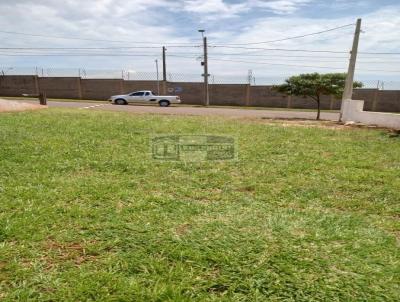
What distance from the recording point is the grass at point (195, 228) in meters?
2.43

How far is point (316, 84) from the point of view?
17.3 meters

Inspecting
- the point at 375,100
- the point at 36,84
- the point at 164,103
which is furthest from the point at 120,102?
the point at 375,100

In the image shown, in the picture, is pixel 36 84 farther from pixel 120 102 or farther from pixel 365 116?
pixel 365 116

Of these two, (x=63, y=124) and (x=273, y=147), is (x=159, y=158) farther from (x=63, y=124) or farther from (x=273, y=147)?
(x=63, y=124)

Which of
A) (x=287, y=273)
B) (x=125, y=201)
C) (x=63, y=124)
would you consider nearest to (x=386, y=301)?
(x=287, y=273)

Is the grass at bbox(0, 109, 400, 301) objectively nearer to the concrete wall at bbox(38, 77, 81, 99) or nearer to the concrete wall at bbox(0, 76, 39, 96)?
the concrete wall at bbox(38, 77, 81, 99)

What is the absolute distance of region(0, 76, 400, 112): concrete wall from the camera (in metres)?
31.6

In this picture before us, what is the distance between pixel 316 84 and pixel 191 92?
58.1 ft

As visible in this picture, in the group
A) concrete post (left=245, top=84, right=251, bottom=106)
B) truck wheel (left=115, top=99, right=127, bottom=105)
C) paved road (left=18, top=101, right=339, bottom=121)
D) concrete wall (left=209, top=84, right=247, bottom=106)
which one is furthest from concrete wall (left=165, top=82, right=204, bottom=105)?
paved road (left=18, top=101, right=339, bottom=121)

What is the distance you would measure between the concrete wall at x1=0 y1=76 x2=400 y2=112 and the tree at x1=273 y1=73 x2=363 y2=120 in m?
12.9

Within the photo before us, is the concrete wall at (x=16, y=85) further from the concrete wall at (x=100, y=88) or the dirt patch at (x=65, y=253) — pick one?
the dirt patch at (x=65, y=253)

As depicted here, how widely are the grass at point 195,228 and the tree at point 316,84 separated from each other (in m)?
11.5

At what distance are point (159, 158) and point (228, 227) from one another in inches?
126

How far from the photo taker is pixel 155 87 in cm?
3375
